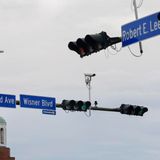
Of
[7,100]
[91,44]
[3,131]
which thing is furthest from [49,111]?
[3,131]

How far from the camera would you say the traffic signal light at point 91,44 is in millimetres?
22406

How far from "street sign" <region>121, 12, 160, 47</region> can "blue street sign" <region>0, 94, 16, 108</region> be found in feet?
63.0

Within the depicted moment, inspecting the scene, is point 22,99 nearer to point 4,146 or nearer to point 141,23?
point 141,23

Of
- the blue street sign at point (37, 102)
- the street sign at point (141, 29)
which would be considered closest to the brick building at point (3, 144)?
the blue street sign at point (37, 102)

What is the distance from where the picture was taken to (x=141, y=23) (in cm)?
2216

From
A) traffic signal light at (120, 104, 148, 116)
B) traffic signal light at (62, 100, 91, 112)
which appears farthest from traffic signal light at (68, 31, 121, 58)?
traffic signal light at (62, 100, 91, 112)

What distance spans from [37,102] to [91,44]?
20.1 m

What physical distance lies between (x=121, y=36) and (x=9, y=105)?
19.2 m

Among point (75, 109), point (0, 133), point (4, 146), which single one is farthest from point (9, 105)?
point (4, 146)

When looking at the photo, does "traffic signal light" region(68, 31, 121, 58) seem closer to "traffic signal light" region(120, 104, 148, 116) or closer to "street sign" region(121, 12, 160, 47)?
"street sign" region(121, 12, 160, 47)

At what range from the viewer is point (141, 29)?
2220 centimetres

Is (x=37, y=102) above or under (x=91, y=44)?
above

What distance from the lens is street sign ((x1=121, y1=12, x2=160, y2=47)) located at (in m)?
21.7

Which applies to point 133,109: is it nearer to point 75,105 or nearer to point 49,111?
point 75,105
